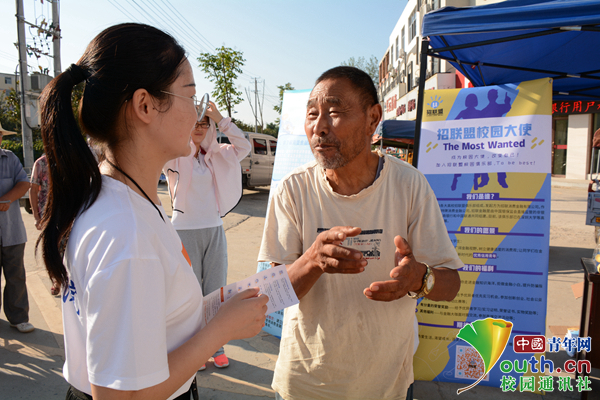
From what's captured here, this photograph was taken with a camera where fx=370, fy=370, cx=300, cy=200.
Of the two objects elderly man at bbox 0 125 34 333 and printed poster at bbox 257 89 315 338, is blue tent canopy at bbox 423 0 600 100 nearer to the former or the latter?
printed poster at bbox 257 89 315 338

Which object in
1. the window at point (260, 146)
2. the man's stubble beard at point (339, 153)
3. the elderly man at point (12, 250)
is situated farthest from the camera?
the window at point (260, 146)

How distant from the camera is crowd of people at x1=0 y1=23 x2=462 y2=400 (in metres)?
0.76

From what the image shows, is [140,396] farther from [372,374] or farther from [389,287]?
[372,374]

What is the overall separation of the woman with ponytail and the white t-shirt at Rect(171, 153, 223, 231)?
1.89m

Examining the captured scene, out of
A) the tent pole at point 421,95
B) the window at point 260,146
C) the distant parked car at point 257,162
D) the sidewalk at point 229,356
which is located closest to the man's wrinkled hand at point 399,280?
the sidewalk at point 229,356

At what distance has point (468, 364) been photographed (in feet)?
9.12

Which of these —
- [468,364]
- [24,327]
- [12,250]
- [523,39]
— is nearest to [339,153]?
[468,364]

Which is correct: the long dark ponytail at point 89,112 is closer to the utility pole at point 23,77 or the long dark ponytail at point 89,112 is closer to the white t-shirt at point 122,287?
the white t-shirt at point 122,287

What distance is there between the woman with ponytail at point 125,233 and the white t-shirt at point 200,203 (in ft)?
6.19

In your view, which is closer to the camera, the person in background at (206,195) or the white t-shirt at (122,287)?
the white t-shirt at (122,287)

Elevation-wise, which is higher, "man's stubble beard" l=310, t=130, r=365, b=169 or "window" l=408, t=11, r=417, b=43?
"window" l=408, t=11, r=417, b=43

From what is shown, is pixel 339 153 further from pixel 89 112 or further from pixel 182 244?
pixel 89 112

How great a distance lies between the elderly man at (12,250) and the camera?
3.46m

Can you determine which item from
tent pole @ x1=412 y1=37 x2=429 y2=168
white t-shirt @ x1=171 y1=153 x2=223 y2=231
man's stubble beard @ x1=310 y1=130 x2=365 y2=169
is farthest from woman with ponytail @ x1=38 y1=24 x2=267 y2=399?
tent pole @ x1=412 y1=37 x2=429 y2=168
